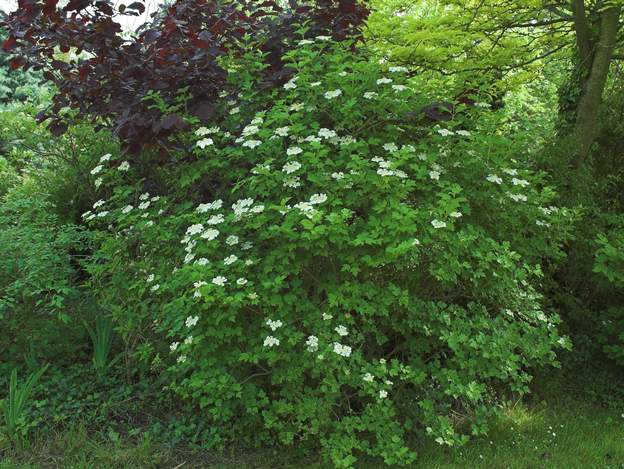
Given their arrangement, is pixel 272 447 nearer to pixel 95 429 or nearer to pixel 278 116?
pixel 95 429

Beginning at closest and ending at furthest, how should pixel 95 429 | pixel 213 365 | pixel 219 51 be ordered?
pixel 213 365 → pixel 95 429 → pixel 219 51

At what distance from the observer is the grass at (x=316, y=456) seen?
3.27 metres

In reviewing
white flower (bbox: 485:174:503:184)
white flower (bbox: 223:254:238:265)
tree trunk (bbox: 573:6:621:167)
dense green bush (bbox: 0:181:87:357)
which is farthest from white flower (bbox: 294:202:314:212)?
tree trunk (bbox: 573:6:621:167)

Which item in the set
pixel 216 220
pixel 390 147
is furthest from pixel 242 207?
pixel 390 147

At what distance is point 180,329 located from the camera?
346 cm

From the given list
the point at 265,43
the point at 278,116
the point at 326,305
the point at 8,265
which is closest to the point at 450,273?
the point at 326,305

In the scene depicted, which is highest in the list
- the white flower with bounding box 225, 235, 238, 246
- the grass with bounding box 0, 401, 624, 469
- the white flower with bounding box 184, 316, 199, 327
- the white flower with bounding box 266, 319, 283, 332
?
the white flower with bounding box 225, 235, 238, 246

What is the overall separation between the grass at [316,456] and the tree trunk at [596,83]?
100 inches

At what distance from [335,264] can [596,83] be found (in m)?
3.45

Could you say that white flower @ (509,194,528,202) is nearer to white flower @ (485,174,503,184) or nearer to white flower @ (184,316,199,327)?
white flower @ (485,174,503,184)

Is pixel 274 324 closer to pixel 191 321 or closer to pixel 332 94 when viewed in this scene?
pixel 191 321

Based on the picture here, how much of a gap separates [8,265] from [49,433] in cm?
126

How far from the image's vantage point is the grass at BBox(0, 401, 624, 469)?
327 centimetres

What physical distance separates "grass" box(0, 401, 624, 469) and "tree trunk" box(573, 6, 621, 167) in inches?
100
